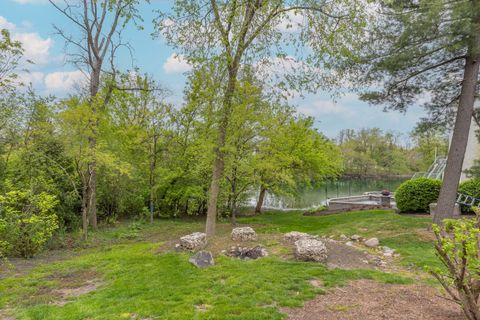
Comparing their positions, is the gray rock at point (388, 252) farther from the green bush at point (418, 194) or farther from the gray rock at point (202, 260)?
the green bush at point (418, 194)

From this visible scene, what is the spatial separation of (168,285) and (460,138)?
7159 millimetres

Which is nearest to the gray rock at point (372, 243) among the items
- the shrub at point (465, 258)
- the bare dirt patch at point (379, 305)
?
the bare dirt patch at point (379, 305)

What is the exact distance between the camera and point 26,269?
5895mm

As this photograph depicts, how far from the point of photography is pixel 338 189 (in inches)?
1203

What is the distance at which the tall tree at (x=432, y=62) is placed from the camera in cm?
649

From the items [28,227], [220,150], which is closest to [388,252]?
[220,150]

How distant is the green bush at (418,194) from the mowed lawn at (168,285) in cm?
460

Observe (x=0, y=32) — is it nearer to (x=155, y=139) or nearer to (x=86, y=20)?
(x=86, y=20)

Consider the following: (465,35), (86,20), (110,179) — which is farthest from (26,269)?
(465,35)

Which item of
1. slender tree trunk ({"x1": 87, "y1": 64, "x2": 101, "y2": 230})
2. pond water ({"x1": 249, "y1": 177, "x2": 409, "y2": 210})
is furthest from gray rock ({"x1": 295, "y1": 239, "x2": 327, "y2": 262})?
pond water ({"x1": 249, "y1": 177, "x2": 409, "y2": 210})

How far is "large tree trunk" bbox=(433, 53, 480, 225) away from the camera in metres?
7.17

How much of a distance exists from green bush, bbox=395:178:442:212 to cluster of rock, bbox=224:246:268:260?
759cm

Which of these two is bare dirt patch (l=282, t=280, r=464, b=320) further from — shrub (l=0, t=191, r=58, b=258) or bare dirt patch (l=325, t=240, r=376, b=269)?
shrub (l=0, t=191, r=58, b=258)

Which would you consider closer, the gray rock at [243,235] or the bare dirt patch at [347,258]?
the bare dirt patch at [347,258]
